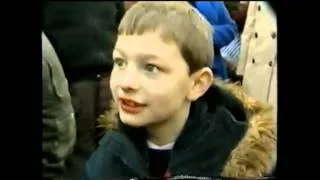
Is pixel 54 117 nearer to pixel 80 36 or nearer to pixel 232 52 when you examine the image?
pixel 80 36

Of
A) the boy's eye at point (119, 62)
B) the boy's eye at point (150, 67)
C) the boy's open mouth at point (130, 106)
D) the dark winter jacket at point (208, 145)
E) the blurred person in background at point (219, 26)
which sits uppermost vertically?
the blurred person in background at point (219, 26)

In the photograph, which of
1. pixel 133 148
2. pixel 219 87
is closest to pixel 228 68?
pixel 219 87

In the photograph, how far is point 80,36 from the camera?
80 cm

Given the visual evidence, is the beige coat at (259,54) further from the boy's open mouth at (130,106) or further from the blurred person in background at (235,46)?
the boy's open mouth at (130,106)

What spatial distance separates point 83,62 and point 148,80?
0.08 metres

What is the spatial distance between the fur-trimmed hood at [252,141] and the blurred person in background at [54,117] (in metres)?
0.04

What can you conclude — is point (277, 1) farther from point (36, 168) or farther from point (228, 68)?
point (36, 168)

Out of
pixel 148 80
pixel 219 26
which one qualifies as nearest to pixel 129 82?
pixel 148 80

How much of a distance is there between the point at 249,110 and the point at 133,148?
125 millimetres

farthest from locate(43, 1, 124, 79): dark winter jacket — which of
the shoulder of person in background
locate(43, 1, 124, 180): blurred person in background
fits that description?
the shoulder of person in background

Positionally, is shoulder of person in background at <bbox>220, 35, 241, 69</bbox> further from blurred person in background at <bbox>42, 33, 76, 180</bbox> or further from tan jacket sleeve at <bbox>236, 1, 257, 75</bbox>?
blurred person in background at <bbox>42, 33, 76, 180</bbox>

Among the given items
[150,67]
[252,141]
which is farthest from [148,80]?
[252,141]

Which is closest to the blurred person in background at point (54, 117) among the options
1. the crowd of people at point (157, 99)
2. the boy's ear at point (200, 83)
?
the crowd of people at point (157, 99)

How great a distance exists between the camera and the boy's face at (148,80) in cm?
74
